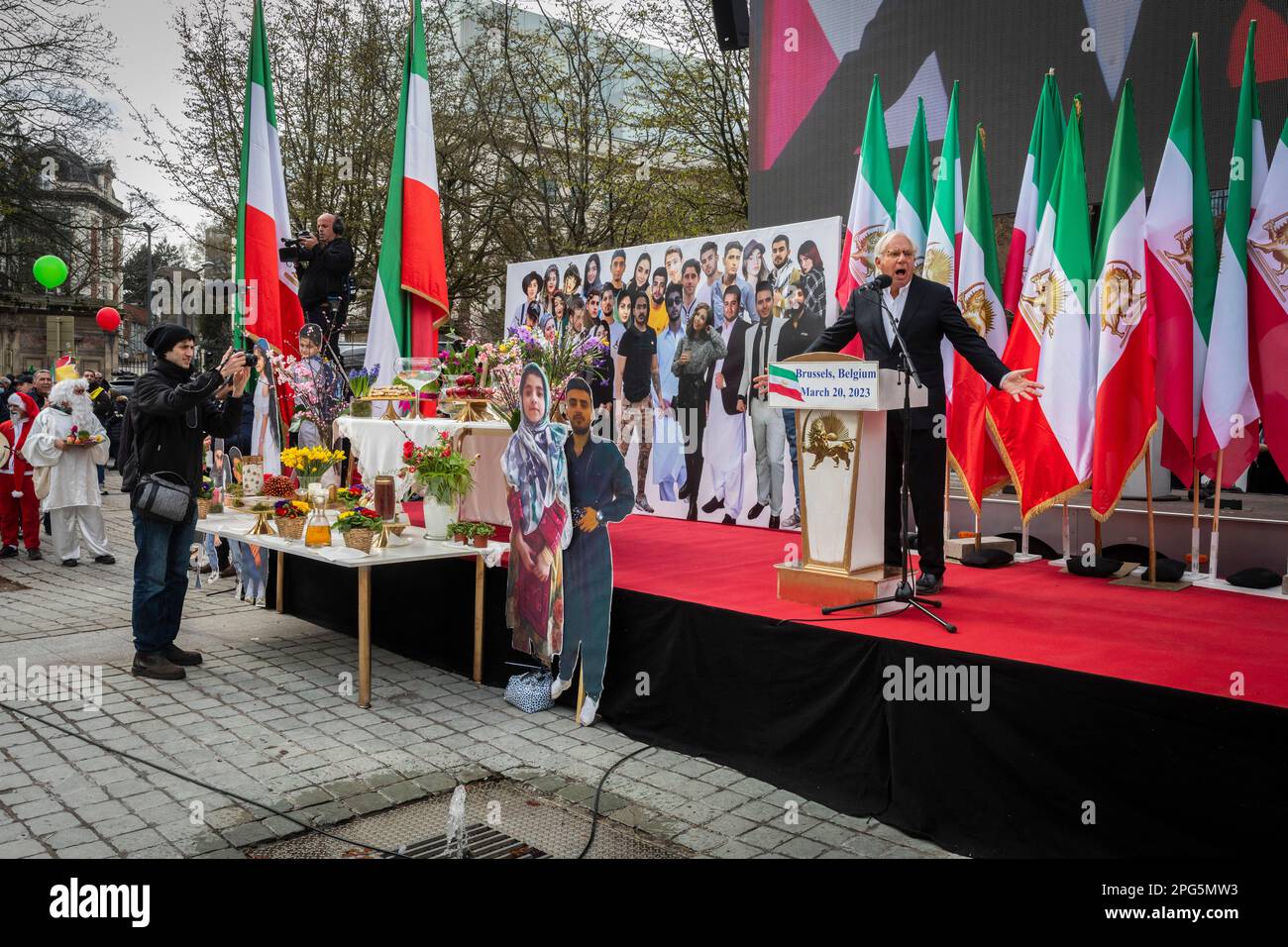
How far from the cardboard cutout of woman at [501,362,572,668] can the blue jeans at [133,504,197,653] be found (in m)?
2.13

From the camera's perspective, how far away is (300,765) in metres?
4.66

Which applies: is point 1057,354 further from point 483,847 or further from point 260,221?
point 260,221

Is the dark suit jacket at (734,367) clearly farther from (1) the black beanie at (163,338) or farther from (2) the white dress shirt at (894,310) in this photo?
(1) the black beanie at (163,338)

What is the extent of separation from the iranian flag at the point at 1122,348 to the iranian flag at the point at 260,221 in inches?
251

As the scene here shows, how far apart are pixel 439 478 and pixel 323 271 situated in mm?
3027

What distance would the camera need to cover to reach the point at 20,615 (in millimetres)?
7699

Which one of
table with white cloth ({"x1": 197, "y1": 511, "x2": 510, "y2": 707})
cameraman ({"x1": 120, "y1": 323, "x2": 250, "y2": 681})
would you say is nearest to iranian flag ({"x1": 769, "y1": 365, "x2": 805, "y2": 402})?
table with white cloth ({"x1": 197, "y1": 511, "x2": 510, "y2": 707})

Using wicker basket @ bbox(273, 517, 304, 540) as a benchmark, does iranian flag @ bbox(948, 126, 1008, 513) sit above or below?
above

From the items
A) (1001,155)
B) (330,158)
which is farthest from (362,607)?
(330,158)

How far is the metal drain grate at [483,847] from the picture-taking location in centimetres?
368

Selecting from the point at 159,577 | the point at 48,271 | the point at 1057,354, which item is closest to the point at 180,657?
the point at 159,577

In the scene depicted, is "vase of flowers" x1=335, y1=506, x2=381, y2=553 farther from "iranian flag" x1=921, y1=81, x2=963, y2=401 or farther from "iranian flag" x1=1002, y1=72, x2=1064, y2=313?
"iranian flag" x1=1002, y1=72, x2=1064, y2=313

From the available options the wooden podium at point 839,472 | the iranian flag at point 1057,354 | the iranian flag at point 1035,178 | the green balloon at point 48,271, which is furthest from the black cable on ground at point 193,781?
the green balloon at point 48,271

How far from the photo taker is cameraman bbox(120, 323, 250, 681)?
5668mm
